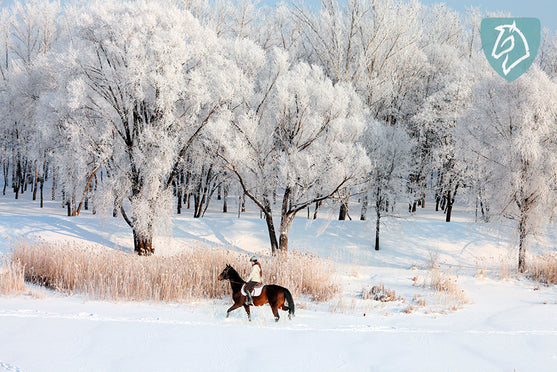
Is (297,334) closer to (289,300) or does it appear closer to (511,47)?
(289,300)

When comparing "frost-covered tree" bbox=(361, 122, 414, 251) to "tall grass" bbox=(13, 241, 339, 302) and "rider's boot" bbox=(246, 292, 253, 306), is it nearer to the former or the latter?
"tall grass" bbox=(13, 241, 339, 302)

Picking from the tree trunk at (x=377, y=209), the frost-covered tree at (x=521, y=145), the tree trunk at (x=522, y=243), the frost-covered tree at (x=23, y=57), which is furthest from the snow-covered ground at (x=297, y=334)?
the frost-covered tree at (x=23, y=57)

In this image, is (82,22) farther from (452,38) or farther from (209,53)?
(452,38)

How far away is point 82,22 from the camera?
1500cm

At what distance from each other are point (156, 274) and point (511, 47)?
55.2 ft

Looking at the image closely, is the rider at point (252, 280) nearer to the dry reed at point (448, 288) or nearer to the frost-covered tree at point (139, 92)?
the dry reed at point (448, 288)

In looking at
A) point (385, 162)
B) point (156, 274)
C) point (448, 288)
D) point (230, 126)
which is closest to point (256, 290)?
point (156, 274)

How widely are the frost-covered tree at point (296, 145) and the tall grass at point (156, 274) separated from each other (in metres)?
7.05

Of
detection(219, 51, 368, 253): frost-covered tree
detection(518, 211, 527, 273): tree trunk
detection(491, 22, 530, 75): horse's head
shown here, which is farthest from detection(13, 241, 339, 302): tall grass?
detection(491, 22, 530, 75): horse's head

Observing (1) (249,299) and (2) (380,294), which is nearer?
(1) (249,299)

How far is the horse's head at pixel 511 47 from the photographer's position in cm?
1661

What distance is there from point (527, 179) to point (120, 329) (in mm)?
15450

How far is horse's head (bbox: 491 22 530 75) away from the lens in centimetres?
1661

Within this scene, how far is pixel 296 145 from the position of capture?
1708cm
